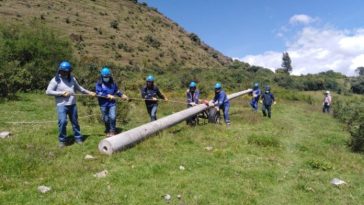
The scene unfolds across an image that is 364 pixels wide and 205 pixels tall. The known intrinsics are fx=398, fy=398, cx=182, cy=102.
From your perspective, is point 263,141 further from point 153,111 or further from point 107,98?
point 107,98

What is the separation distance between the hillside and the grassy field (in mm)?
40145

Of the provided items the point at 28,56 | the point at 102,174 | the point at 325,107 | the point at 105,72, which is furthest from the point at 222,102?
the point at 325,107

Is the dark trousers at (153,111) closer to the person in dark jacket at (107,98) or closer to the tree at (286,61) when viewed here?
the person in dark jacket at (107,98)

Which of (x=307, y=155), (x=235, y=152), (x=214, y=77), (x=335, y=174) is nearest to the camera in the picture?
(x=335, y=174)

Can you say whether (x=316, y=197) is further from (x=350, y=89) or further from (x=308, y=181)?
(x=350, y=89)

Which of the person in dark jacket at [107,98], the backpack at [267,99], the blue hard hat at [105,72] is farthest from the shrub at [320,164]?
the backpack at [267,99]

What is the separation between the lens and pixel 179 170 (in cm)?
895

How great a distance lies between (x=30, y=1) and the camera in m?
67.4

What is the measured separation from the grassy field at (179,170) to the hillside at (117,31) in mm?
40145

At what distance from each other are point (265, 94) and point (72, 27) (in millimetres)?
49072

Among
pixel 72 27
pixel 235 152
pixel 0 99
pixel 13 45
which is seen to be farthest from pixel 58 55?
pixel 72 27

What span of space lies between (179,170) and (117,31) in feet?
219

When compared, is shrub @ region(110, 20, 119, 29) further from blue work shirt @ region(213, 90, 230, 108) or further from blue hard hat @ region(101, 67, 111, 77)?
blue hard hat @ region(101, 67, 111, 77)

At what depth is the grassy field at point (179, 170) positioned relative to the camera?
23.7 feet
